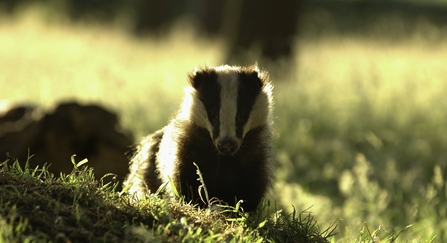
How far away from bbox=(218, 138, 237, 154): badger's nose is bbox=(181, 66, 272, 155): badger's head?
2cm

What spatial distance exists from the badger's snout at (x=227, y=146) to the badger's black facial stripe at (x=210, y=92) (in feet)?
A: 0.52

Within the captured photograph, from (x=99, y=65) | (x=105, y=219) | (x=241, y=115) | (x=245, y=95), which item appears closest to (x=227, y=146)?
(x=241, y=115)

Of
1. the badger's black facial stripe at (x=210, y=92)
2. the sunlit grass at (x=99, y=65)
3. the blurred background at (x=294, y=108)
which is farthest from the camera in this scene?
the sunlit grass at (x=99, y=65)

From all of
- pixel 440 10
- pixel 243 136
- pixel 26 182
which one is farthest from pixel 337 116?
pixel 440 10

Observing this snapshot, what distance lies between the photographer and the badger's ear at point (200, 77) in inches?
201

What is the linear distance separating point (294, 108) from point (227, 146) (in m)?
5.00

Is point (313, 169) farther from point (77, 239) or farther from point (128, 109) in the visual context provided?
point (77, 239)

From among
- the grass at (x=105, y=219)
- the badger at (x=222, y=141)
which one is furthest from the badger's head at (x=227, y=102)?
the grass at (x=105, y=219)

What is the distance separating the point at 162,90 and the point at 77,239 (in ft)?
22.8

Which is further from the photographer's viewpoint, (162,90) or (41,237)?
(162,90)

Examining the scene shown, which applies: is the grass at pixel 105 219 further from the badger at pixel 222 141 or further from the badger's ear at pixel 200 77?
the badger's ear at pixel 200 77

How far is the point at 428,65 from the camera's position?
11656 mm

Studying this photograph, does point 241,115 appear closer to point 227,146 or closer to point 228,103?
point 228,103

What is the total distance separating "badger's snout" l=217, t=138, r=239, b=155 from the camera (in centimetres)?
465
